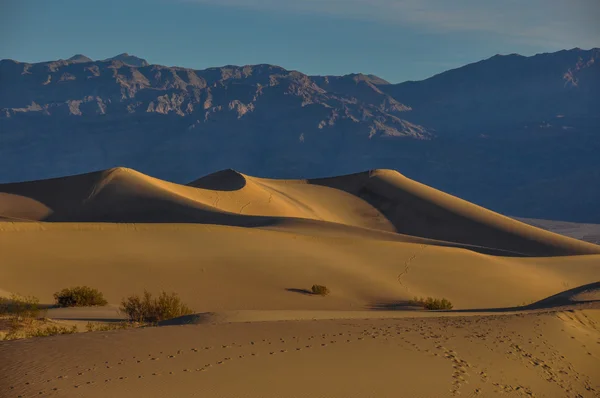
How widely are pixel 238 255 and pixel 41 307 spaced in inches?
278

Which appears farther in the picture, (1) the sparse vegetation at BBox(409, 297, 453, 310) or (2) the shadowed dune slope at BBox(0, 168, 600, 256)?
(2) the shadowed dune slope at BBox(0, 168, 600, 256)

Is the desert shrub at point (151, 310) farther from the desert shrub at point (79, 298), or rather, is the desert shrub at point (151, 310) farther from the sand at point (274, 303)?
the desert shrub at point (79, 298)

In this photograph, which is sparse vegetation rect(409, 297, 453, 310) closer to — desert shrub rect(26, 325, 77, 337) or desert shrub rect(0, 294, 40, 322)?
desert shrub rect(0, 294, 40, 322)

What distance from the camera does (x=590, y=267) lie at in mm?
31219

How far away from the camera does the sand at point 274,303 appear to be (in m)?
8.73

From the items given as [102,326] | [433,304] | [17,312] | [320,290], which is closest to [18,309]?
[17,312]

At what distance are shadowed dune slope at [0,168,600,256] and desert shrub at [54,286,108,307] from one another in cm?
1489

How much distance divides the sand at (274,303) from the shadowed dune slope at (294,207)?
19 centimetres

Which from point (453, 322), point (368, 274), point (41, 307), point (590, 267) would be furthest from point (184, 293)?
point (590, 267)

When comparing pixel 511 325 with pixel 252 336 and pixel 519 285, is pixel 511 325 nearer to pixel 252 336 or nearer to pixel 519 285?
pixel 252 336

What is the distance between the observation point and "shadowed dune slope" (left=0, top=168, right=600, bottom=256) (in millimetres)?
38938

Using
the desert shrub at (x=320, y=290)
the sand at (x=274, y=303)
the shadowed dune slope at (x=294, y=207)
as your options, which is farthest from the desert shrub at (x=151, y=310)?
the shadowed dune slope at (x=294, y=207)

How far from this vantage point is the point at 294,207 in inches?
1991

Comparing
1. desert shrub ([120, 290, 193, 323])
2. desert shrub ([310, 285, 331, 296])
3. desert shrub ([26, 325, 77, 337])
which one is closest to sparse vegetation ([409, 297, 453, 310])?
desert shrub ([310, 285, 331, 296])
